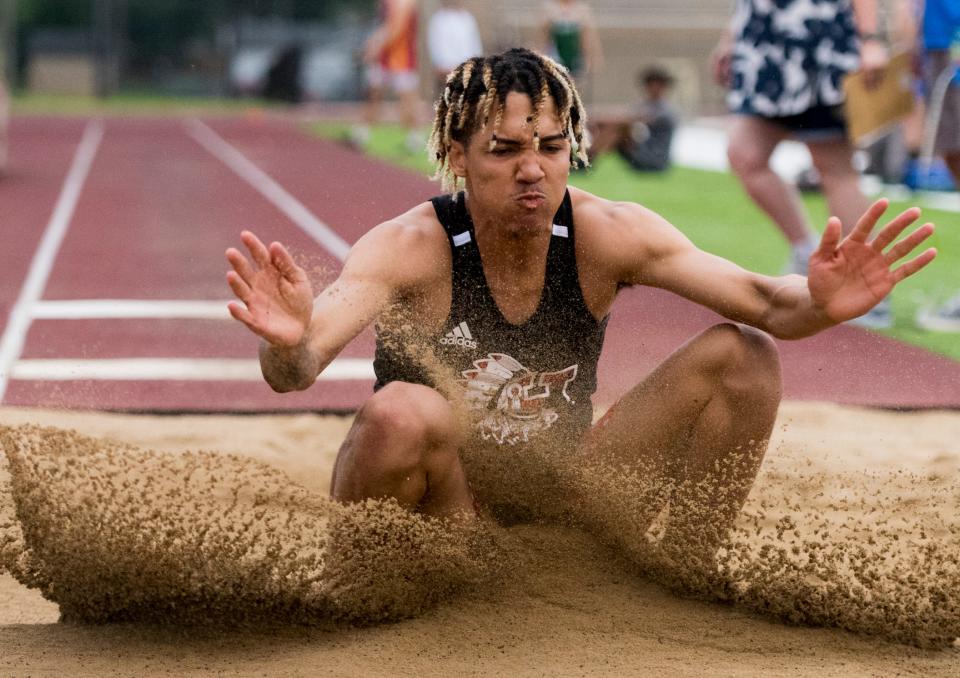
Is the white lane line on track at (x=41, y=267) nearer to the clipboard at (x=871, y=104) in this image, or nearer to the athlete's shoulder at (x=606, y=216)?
the athlete's shoulder at (x=606, y=216)

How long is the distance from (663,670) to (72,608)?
1256 mm

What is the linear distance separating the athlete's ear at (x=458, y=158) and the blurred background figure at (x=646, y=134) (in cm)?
1108

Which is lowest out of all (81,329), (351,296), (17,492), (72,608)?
(81,329)

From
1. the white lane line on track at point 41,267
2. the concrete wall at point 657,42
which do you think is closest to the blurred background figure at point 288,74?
the concrete wall at point 657,42

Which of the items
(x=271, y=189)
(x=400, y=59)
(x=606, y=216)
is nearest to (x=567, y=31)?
(x=400, y=59)

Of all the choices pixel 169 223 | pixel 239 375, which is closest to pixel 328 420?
pixel 239 375

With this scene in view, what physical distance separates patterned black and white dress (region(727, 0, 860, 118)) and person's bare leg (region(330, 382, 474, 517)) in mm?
3756

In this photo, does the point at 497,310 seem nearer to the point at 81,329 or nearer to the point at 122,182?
the point at 81,329

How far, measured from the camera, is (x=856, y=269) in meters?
2.92

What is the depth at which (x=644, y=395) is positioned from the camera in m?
3.16

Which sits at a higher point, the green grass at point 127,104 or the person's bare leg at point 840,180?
the person's bare leg at point 840,180

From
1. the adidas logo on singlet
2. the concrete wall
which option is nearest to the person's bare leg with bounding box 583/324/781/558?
the adidas logo on singlet

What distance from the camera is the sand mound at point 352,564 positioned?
286cm

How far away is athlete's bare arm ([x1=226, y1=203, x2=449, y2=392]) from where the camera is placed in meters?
2.66
